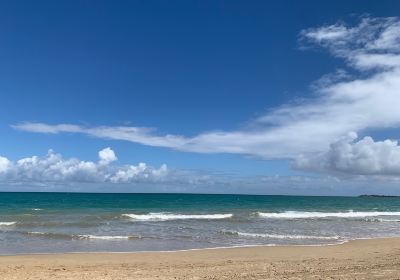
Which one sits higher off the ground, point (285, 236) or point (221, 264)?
point (221, 264)

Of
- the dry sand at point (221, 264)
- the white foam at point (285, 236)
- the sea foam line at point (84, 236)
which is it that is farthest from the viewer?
the white foam at point (285, 236)

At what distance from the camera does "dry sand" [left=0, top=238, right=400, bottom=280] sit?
38.9 feet

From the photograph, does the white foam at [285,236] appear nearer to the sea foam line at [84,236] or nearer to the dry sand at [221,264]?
the dry sand at [221,264]

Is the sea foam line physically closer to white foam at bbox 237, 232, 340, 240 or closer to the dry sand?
the dry sand

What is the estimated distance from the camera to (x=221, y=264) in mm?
14031

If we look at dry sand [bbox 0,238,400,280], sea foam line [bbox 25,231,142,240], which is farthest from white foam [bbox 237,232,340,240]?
sea foam line [bbox 25,231,142,240]

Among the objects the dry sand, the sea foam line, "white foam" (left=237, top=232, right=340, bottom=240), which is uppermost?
the dry sand

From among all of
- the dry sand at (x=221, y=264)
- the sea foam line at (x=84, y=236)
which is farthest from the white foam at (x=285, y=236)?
the sea foam line at (x=84, y=236)

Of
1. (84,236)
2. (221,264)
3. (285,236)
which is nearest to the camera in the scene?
(221,264)

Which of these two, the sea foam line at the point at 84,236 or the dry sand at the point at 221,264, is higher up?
the dry sand at the point at 221,264

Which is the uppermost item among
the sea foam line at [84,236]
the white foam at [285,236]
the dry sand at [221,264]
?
the dry sand at [221,264]

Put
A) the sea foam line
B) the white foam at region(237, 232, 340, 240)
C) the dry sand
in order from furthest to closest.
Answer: the white foam at region(237, 232, 340, 240) < the sea foam line < the dry sand

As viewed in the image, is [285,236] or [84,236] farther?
[285,236]

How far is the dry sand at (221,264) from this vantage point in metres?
11.8
